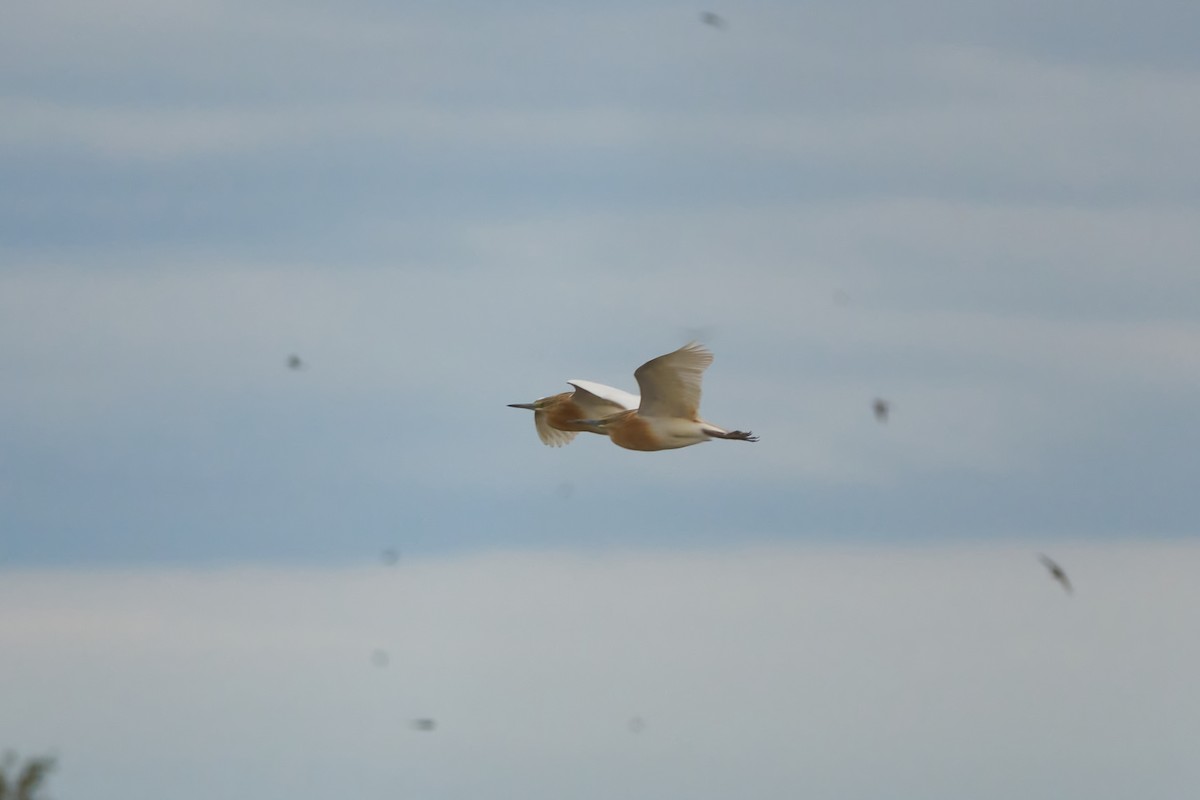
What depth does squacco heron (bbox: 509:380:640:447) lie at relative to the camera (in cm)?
5456

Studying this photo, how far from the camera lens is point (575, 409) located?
57406mm

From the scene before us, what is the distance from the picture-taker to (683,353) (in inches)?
1998

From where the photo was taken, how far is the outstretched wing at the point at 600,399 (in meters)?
54.1

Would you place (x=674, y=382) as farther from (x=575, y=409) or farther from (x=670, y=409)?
(x=575, y=409)

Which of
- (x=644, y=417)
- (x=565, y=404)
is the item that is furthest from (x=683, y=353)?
(x=565, y=404)

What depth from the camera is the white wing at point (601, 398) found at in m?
54.1

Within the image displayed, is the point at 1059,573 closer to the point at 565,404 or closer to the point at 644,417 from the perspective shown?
the point at 644,417

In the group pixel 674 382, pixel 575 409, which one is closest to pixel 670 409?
pixel 674 382

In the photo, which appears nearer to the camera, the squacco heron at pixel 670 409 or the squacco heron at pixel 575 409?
the squacco heron at pixel 670 409

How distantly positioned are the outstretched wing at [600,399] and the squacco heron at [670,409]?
785 millimetres

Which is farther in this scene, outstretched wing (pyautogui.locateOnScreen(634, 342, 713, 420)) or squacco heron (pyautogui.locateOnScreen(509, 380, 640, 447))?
squacco heron (pyautogui.locateOnScreen(509, 380, 640, 447))

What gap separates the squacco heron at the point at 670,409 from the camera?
50938 mm

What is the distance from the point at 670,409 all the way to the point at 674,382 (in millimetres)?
835

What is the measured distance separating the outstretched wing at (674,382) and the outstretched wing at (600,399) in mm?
1521
